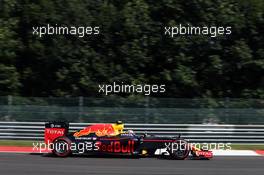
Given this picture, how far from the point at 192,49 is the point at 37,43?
22.8ft

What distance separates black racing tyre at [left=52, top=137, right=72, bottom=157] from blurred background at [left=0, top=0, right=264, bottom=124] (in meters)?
Result: 8.67

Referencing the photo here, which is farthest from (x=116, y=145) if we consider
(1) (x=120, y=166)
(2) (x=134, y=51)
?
(2) (x=134, y=51)

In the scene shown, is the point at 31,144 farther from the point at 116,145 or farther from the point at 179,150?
the point at 179,150

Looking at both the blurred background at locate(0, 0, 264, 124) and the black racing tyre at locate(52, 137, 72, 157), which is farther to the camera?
the blurred background at locate(0, 0, 264, 124)

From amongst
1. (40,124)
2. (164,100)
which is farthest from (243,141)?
(40,124)

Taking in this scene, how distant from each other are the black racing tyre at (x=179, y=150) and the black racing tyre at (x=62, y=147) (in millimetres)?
2931

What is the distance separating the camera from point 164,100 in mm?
23891

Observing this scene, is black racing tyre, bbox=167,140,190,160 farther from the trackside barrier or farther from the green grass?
the trackside barrier

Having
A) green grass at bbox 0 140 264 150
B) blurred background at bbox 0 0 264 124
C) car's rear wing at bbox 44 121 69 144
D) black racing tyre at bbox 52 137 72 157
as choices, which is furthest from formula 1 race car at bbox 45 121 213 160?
blurred background at bbox 0 0 264 124

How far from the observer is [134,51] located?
1062 inches

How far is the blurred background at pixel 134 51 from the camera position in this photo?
26953 mm

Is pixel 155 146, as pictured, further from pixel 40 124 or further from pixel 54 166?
pixel 40 124

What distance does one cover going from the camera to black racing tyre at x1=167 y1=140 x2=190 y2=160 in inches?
687

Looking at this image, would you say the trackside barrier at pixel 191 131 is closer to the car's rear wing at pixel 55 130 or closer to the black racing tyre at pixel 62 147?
the car's rear wing at pixel 55 130
